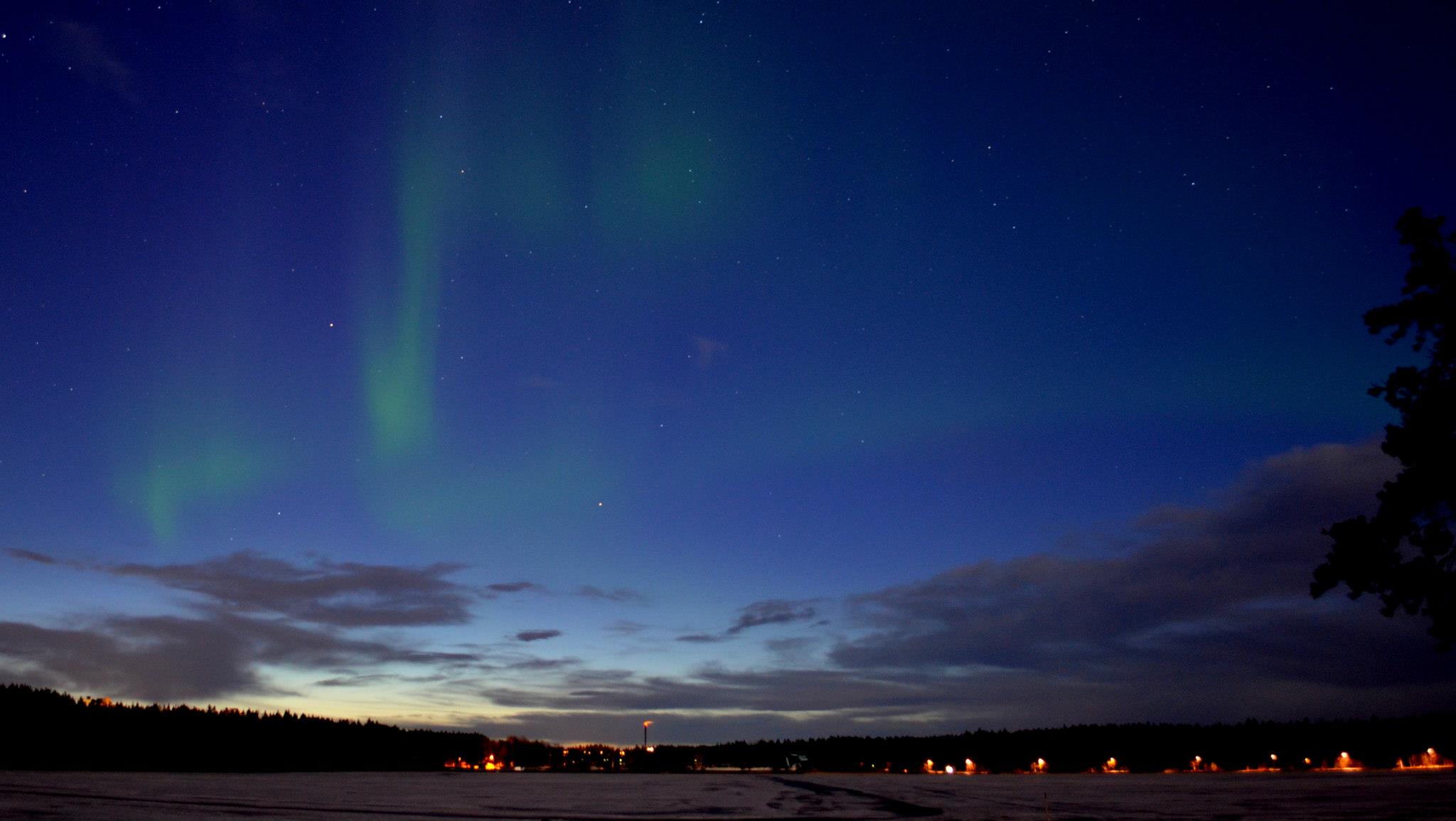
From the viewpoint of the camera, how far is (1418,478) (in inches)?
1276

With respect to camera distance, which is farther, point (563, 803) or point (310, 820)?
point (563, 803)

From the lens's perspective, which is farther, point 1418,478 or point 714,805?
point 714,805

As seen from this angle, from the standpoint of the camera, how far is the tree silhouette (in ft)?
105

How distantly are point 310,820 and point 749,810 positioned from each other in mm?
18924

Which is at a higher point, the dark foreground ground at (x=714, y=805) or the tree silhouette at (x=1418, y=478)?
the tree silhouette at (x=1418, y=478)

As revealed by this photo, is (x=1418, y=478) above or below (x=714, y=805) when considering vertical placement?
above

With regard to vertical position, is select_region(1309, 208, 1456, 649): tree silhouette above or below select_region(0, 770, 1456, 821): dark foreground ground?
above

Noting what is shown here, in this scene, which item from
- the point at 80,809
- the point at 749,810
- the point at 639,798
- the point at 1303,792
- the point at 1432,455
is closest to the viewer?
the point at 1432,455

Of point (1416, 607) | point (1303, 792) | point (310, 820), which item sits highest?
point (1416, 607)

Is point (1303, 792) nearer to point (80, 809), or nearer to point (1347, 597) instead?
point (1347, 597)

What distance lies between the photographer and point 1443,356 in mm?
33000

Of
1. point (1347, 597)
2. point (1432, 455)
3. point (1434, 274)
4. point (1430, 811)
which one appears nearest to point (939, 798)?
point (1430, 811)

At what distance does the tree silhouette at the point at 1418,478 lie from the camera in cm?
3212

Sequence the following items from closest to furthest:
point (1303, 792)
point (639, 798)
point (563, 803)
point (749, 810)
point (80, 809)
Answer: point (80, 809), point (749, 810), point (563, 803), point (639, 798), point (1303, 792)
